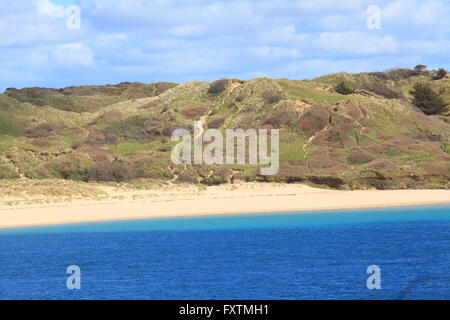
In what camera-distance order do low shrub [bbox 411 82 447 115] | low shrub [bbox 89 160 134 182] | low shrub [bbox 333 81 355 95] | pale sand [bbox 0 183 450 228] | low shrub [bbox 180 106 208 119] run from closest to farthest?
pale sand [bbox 0 183 450 228] < low shrub [bbox 89 160 134 182] < low shrub [bbox 180 106 208 119] < low shrub [bbox 333 81 355 95] < low shrub [bbox 411 82 447 115]

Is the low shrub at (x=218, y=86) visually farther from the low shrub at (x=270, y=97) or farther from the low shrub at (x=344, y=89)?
the low shrub at (x=344, y=89)

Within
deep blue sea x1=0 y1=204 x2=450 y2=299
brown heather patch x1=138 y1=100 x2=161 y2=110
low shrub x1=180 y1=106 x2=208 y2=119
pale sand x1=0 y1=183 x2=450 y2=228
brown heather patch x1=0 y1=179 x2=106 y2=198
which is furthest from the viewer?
brown heather patch x1=138 y1=100 x2=161 y2=110

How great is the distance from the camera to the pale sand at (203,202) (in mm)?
33469

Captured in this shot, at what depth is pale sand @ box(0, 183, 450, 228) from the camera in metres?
33.5

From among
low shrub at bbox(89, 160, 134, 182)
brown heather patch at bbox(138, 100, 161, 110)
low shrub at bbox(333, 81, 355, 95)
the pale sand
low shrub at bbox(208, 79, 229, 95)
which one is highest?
low shrub at bbox(208, 79, 229, 95)

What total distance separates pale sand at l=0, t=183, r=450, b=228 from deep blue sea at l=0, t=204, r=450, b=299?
1801 millimetres

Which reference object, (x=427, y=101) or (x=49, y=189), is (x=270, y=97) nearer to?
(x=427, y=101)

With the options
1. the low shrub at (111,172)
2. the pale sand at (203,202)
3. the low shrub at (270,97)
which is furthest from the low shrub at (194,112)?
the pale sand at (203,202)

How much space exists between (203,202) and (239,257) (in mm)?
13594

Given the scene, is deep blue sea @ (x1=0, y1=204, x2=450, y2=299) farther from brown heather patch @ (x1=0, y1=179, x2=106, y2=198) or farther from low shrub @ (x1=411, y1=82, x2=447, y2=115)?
low shrub @ (x1=411, y1=82, x2=447, y2=115)

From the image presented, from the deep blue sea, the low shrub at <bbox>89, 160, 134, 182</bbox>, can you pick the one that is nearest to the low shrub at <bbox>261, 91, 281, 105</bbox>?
the low shrub at <bbox>89, 160, 134, 182</bbox>

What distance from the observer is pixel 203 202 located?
123ft
